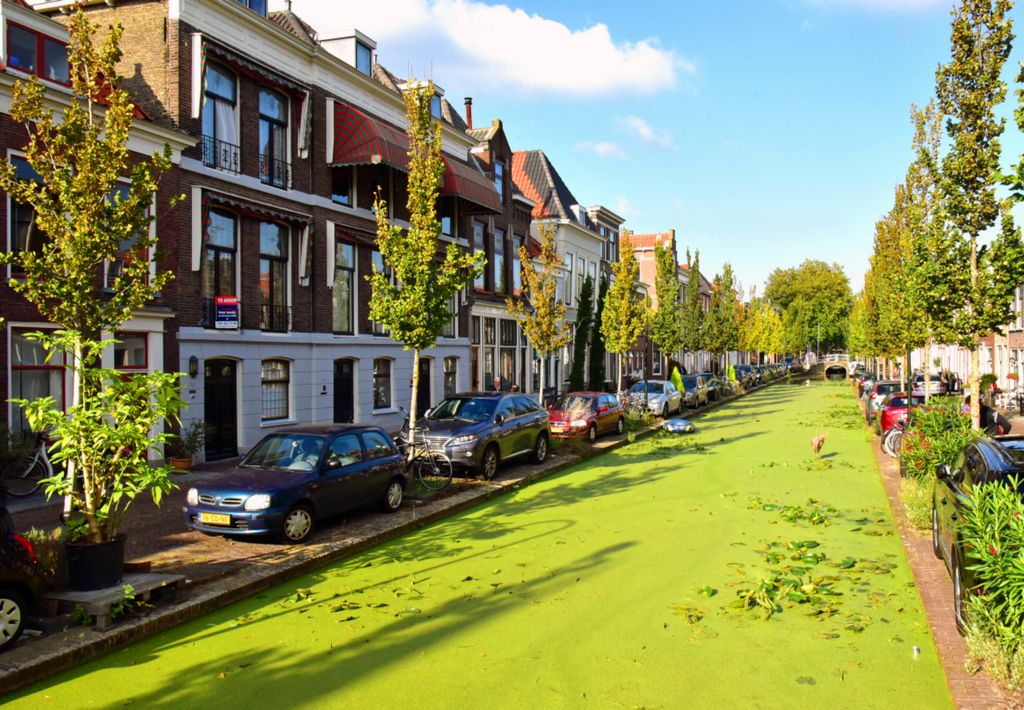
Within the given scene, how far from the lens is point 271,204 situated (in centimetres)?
2000

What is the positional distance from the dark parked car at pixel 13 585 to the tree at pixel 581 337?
35.7 m

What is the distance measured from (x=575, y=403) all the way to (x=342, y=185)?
9.74 metres

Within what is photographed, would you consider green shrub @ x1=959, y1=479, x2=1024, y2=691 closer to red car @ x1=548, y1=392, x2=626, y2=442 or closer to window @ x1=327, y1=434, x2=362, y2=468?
window @ x1=327, y1=434, x2=362, y2=468

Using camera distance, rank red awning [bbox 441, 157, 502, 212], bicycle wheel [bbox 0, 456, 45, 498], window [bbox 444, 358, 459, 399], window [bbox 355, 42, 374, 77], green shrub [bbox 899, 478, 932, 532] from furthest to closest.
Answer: window [bbox 444, 358, 459, 399]
red awning [bbox 441, 157, 502, 212]
window [bbox 355, 42, 374, 77]
bicycle wheel [bbox 0, 456, 45, 498]
green shrub [bbox 899, 478, 932, 532]

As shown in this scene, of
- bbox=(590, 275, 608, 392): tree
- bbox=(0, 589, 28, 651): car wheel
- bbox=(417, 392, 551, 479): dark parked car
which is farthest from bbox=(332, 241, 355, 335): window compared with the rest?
bbox=(590, 275, 608, 392): tree

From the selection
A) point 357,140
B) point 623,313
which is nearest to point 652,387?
point 623,313

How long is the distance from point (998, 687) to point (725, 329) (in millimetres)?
48932

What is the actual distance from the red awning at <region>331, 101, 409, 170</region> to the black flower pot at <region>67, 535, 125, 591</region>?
16681mm

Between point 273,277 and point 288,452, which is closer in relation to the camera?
point 288,452

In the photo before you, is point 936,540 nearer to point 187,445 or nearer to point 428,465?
point 428,465

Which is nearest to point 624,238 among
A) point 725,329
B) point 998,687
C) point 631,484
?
point 631,484

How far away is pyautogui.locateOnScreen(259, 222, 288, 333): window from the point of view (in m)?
20.1

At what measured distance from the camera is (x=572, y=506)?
512 inches

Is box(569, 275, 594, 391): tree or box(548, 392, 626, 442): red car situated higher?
box(569, 275, 594, 391): tree
